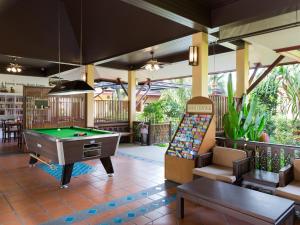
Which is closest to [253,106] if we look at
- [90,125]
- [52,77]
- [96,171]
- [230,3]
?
[230,3]

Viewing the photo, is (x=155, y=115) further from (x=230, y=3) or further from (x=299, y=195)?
(x=299, y=195)

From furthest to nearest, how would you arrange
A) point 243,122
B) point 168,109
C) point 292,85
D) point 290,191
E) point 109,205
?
point 168,109 < point 292,85 < point 243,122 < point 109,205 < point 290,191

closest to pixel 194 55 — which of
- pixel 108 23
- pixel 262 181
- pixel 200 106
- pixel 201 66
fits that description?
pixel 201 66

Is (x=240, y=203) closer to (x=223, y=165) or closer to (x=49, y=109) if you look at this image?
(x=223, y=165)

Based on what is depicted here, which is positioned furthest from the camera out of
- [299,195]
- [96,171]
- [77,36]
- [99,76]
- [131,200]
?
[99,76]

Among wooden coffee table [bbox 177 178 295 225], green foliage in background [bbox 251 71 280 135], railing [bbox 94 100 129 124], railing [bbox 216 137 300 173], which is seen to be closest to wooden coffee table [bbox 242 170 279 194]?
railing [bbox 216 137 300 173]

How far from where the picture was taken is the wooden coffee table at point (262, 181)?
321cm

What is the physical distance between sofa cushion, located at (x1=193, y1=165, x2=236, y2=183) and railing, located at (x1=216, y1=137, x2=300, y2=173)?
59 centimetres

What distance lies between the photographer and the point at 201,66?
Result: 4.94 meters

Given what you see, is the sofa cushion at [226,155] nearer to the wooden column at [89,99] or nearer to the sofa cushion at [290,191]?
the sofa cushion at [290,191]

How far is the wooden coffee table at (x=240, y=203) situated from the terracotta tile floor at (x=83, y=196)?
1.33 feet

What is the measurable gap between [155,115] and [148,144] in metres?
1.32

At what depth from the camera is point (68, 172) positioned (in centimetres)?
414

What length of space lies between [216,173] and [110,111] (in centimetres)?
597
